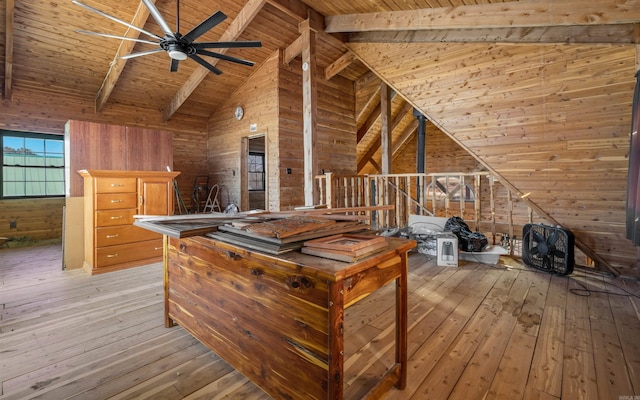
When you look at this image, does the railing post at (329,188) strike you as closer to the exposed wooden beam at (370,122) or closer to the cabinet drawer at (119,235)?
the cabinet drawer at (119,235)

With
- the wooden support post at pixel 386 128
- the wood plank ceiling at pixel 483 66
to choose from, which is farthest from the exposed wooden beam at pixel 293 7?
the wooden support post at pixel 386 128

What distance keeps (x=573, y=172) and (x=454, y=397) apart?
302cm

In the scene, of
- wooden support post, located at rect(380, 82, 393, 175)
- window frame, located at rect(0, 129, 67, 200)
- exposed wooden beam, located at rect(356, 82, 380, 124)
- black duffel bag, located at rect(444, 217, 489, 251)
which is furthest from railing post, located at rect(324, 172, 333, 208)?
window frame, located at rect(0, 129, 67, 200)

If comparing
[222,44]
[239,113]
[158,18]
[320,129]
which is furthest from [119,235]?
[320,129]

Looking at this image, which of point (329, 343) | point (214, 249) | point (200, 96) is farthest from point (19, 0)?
point (329, 343)

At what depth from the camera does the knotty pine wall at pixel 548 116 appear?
8.66 feet

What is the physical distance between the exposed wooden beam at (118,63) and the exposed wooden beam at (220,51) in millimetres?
1189

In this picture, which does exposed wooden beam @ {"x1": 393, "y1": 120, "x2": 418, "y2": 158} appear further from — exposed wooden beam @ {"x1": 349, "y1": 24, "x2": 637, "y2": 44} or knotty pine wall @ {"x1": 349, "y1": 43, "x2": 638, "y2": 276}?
knotty pine wall @ {"x1": 349, "y1": 43, "x2": 638, "y2": 276}

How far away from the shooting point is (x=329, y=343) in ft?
3.48

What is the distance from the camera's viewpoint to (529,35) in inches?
112

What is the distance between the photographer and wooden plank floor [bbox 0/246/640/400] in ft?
4.85

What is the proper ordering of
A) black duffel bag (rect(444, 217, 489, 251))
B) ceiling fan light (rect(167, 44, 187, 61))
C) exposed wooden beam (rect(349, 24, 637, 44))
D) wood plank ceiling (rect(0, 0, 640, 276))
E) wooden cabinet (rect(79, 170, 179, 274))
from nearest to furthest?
exposed wooden beam (rect(349, 24, 637, 44))
wood plank ceiling (rect(0, 0, 640, 276))
ceiling fan light (rect(167, 44, 187, 61))
wooden cabinet (rect(79, 170, 179, 274))
black duffel bag (rect(444, 217, 489, 251))

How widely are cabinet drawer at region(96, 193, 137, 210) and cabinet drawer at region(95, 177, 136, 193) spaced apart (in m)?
0.05

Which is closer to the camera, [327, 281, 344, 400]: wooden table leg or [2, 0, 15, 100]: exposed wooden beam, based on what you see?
[327, 281, 344, 400]: wooden table leg
